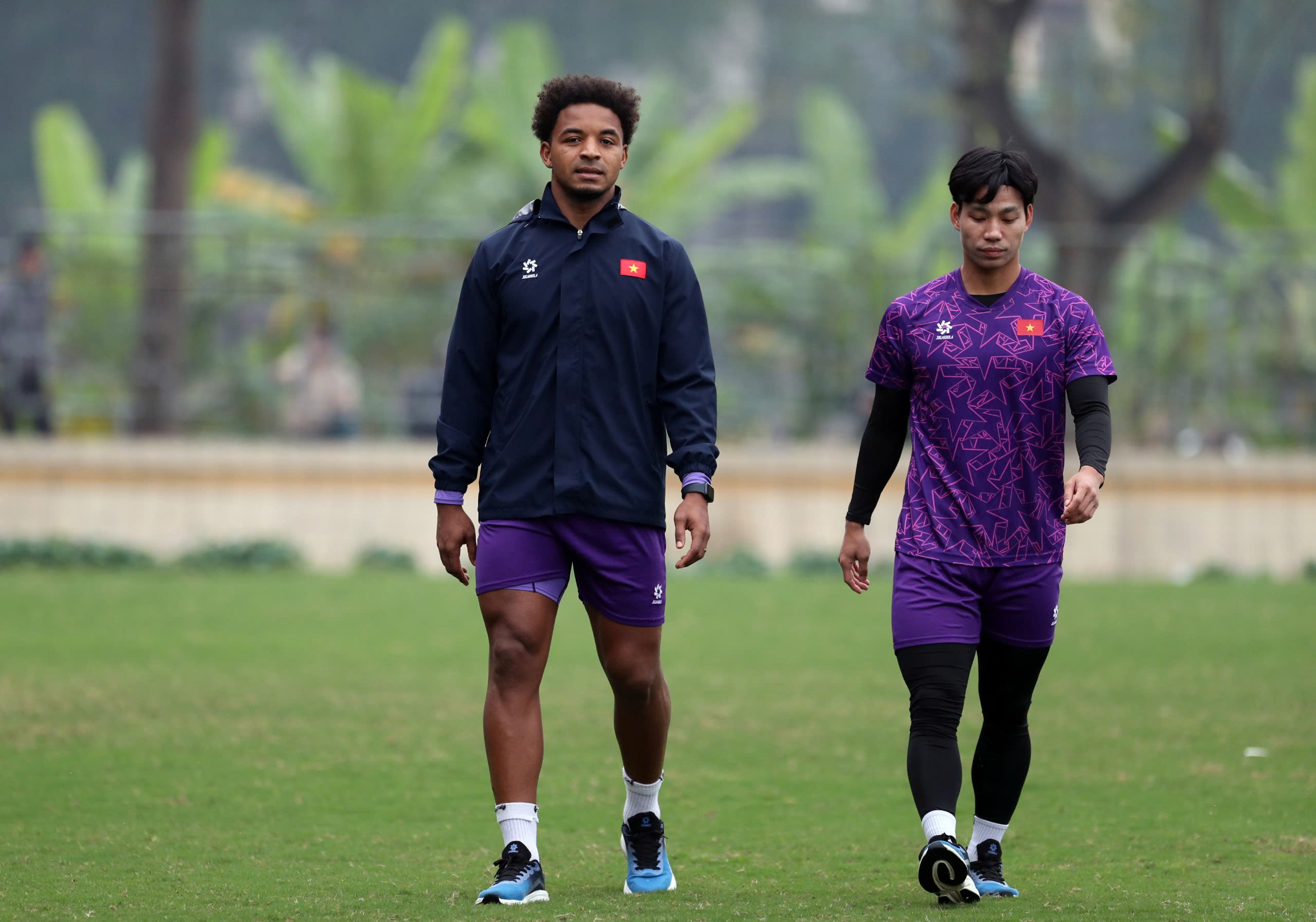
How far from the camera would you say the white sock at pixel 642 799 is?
5250 mm

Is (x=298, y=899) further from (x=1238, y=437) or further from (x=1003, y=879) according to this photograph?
(x=1238, y=437)

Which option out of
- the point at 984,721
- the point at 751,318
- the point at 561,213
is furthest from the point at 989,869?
the point at 751,318

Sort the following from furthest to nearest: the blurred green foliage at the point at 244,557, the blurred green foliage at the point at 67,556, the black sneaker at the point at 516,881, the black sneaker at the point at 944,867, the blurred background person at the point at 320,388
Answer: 1. the blurred background person at the point at 320,388
2. the blurred green foliage at the point at 244,557
3. the blurred green foliage at the point at 67,556
4. the black sneaker at the point at 516,881
5. the black sneaker at the point at 944,867

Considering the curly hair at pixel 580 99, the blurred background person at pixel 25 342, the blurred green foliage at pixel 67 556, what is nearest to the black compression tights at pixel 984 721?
the curly hair at pixel 580 99

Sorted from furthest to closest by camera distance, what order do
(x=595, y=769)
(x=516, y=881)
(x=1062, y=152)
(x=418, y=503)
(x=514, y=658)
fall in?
(x=1062, y=152) < (x=418, y=503) < (x=595, y=769) < (x=514, y=658) < (x=516, y=881)

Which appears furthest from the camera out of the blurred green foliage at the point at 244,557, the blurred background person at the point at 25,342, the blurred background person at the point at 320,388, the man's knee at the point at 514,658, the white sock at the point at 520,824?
the blurred background person at the point at 320,388

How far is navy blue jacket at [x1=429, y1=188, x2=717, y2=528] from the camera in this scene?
5.10m

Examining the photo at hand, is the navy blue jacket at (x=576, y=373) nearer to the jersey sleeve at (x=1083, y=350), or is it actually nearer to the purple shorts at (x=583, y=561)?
the purple shorts at (x=583, y=561)

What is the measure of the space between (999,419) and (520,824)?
156 cm

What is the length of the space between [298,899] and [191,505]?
1167 cm

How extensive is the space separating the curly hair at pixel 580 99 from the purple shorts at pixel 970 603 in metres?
1.37

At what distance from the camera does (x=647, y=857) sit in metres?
5.21

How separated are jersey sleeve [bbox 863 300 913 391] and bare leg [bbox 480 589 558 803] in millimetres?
1049

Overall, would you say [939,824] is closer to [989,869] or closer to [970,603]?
[989,869]
